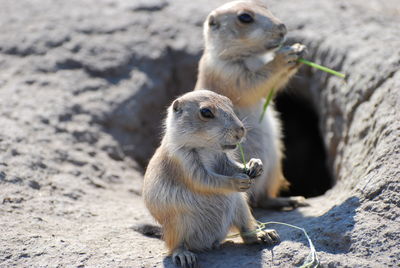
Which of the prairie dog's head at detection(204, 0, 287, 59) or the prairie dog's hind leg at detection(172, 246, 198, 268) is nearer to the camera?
the prairie dog's hind leg at detection(172, 246, 198, 268)

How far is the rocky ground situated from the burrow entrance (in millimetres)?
26

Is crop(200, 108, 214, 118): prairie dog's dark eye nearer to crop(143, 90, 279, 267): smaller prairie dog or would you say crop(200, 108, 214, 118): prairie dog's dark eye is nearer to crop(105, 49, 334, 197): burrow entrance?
crop(143, 90, 279, 267): smaller prairie dog

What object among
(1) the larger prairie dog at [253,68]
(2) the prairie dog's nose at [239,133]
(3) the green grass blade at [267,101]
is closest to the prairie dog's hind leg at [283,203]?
(1) the larger prairie dog at [253,68]

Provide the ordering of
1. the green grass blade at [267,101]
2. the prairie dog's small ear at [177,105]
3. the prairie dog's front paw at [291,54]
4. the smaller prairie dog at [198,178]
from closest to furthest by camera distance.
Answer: the smaller prairie dog at [198,178]
the prairie dog's small ear at [177,105]
the prairie dog's front paw at [291,54]
the green grass blade at [267,101]

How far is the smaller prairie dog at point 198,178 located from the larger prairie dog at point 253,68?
4.44ft

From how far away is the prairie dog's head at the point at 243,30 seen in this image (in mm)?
6688

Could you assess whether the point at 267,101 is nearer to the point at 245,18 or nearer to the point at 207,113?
the point at 245,18

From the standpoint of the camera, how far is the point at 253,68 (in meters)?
6.87

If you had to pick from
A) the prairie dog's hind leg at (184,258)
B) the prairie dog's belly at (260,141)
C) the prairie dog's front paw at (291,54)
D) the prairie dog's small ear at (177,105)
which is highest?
the prairie dog's front paw at (291,54)

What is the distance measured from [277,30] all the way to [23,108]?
122 inches

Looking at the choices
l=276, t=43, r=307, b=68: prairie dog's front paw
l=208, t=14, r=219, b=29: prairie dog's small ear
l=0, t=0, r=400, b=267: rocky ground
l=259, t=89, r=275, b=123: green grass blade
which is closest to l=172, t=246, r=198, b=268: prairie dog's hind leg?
l=0, t=0, r=400, b=267: rocky ground

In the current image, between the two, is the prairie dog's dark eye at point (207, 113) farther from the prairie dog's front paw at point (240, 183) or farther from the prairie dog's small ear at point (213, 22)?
the prairie dog's small ear at point (213, 22)

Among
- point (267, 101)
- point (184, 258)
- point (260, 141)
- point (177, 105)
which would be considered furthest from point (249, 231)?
point (267, 101)

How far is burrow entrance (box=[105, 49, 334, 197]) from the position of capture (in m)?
8.15
